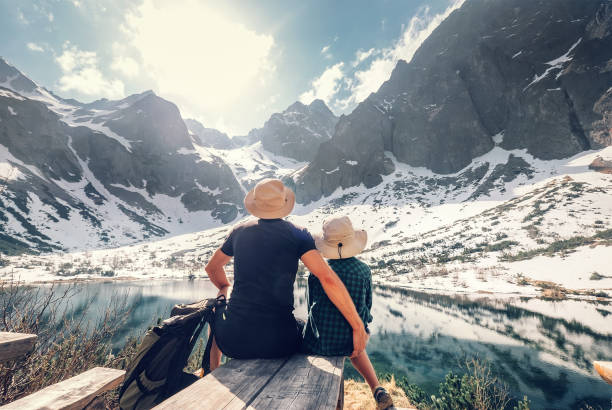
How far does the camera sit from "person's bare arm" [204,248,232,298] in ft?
10.3

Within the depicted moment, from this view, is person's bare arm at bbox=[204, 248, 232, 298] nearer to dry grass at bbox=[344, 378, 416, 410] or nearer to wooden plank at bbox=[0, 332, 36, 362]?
wooden plank at bbox=[0, 332, 36, 362]

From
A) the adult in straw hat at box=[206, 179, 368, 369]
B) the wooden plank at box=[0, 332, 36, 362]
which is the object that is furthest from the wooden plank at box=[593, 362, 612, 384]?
the wooden plank at box=[0, 332, 36, 362]

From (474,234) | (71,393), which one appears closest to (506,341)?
(71,393)

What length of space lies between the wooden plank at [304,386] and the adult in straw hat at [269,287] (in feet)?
1.02

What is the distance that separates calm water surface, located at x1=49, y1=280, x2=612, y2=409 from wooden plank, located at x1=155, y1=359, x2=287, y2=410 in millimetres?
5682

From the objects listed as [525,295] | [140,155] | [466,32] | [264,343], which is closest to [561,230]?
[525,295]

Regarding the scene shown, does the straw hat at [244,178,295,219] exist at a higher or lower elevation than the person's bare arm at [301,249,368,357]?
higher

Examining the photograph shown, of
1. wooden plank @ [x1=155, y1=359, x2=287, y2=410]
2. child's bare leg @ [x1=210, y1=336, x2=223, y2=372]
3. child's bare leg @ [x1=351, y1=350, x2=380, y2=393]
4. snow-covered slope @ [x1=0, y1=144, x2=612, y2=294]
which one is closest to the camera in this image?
wooden plank @ [x1=155, y1=359, x2=287, y2=410]

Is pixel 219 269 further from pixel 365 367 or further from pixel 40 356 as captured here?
pixel 40 356

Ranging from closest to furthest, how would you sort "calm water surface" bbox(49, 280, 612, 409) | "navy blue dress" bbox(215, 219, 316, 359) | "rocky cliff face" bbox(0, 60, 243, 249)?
"navy blue dress" bbox(215, 219, 316, 359) → "calm water surface" bbox(49, 280, 612, 409) → "rocky cliff face" bbox(0, 60, 243, 249)

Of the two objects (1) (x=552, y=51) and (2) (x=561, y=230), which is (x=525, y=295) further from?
(1) (x=552, y=51)

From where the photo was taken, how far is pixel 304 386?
5.63 feet

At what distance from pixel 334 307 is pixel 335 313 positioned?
0.06m

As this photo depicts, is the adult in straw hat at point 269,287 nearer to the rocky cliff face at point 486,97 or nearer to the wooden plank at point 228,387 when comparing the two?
the wooden plank at point 228,387
